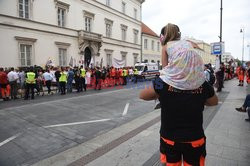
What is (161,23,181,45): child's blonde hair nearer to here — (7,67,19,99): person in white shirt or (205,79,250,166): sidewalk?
(205,79,250,166): sidewalk

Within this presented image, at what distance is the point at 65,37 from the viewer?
904 inches

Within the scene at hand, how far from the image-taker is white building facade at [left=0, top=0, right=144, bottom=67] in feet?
58.5

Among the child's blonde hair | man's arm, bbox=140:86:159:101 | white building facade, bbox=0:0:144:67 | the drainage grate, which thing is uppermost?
white building facade, bbox=0:0:144:67

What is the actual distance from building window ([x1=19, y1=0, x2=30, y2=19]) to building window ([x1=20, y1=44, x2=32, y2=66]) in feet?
9.05

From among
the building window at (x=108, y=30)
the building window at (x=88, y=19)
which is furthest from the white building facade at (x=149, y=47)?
the building window at (x=88, y=19)

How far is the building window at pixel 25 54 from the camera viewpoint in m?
18.7

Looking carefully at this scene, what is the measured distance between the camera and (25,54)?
19.0 m

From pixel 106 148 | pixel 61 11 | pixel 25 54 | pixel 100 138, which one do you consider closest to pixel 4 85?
pixel 25 54

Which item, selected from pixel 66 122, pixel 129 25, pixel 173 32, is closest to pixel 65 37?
pixel 129 25

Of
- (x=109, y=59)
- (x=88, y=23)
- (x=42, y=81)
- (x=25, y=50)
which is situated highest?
(x=88, y=23)

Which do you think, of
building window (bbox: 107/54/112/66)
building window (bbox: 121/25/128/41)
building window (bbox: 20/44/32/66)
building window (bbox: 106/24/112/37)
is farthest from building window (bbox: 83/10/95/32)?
building window (bbox: 20/44/32/66)

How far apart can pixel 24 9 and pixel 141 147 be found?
1890 cm

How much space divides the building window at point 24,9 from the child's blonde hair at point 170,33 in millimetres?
19988

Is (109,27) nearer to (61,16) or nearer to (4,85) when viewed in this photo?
(61,16)
